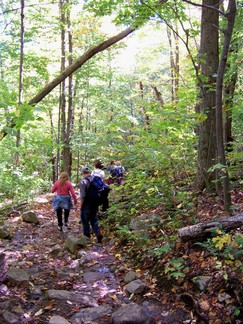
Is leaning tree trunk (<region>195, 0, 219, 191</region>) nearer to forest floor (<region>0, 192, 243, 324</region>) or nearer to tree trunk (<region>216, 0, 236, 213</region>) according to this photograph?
forest floor (<region>0, 192, 243, 324</region>)

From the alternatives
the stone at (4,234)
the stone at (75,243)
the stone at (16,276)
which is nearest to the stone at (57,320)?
the stone at (16,276)

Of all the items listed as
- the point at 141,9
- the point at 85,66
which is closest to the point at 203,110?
the point at 141,9

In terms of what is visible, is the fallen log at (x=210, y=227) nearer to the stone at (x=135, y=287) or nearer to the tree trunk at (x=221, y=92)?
the tree trunk at (x=221, y=92)

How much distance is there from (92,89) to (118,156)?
10.1 m

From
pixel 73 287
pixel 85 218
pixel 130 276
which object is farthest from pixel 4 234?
pixel 130 276

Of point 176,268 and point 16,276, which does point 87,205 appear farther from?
point 176,268

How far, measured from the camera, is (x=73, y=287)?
507cm

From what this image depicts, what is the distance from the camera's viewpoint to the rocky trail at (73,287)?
3.94m

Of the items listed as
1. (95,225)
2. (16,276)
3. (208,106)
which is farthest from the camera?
(95,225)

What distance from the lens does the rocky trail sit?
12.9 feet

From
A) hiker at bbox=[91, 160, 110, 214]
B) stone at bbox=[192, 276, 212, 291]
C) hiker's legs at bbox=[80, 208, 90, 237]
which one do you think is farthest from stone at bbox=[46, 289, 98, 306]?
hiker at bbox=[91, 160, 110, 214]

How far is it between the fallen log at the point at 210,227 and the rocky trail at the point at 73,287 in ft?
3.24

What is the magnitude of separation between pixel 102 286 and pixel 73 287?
1.58 feet

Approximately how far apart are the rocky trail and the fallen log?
99 cm
